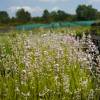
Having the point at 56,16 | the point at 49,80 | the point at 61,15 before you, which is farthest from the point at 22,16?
the point at 49,80

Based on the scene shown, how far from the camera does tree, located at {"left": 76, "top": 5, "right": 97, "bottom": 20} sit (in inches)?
1885

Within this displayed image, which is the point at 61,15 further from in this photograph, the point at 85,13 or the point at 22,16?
the point at 22,16

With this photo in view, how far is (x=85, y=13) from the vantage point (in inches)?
Result: 1871

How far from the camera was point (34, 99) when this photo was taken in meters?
5.47

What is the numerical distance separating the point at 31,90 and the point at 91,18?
4378 cm

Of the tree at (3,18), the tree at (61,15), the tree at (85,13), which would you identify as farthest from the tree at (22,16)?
the tree at (85,13)

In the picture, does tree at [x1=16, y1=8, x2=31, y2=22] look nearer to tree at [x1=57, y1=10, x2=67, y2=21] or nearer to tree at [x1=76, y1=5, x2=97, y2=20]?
tree at [x1=57, y1=10, x2=67, y2=21]

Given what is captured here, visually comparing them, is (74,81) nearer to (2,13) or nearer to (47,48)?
(47,48)

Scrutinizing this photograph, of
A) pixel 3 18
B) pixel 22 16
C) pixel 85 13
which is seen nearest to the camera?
pixel 85 13

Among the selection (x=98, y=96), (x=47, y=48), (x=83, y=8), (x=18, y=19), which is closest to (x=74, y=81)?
(x=98, y=96)

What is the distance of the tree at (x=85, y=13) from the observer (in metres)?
47.9

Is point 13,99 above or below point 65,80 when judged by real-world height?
below


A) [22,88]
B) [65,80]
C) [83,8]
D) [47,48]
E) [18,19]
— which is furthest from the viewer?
[18,19]

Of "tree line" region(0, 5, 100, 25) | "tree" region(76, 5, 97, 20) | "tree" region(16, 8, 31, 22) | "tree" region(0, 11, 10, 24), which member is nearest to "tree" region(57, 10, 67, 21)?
"tree line" region(0, 5, 100, 25)
